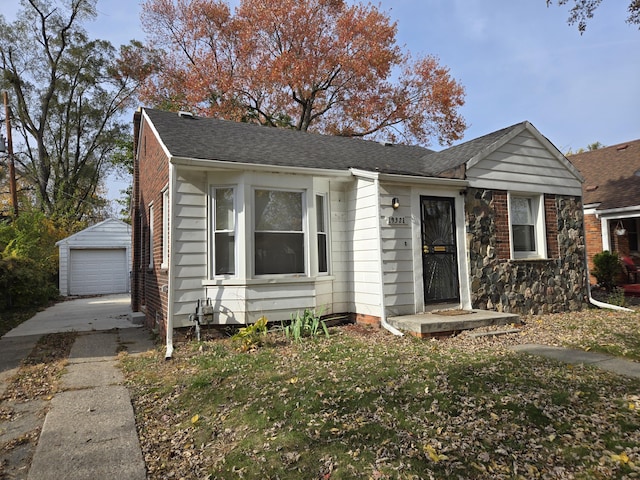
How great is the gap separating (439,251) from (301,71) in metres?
12.7

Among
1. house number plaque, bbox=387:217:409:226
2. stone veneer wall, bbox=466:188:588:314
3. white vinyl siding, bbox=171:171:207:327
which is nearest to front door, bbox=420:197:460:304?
stone veneer wall, bbox=466:188:588:314

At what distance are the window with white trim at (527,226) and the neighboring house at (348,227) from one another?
0.09 feet

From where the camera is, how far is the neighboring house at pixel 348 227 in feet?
21.6

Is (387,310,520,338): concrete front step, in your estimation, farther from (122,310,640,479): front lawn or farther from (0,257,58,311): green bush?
(0,257,58,311): green bush

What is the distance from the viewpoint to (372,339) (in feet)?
20.6

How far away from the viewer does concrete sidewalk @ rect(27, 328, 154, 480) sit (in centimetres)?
279

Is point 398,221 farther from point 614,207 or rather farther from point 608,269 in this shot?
point 614,207

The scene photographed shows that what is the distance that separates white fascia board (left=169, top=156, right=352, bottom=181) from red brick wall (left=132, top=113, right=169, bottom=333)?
0.97m

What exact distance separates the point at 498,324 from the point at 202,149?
5.77 m

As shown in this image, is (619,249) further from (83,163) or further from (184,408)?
(83,163)

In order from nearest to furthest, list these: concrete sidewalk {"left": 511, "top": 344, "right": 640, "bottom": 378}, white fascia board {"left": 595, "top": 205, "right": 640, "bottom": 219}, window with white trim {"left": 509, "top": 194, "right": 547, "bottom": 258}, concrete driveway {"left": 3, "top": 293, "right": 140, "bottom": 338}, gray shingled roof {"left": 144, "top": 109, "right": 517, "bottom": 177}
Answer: concrete sidewalk {"left": 511, "top": 344, "right": 640, "bottom": 378}
gray shingled roof {"left": 144, "top": 109, "right": 517, "bottom": 177}
concrete driveway {"left": 3, "top": 293, "right": 140, "bottom": 338}
window with white trim {"left": 509, "top": 194, "right": 547, "bottom": 258}
white fascia board {"left": 595, "top": 205, "right": 640, "bottom": 219}

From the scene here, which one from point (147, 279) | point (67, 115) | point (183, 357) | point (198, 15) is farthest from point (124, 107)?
point (183, 357)

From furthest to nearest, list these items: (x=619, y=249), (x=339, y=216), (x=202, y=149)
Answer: (x=619, y=249)
(x=339, y=216)
(x=202, y=149)

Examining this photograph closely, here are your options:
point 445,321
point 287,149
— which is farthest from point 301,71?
point 445,321
